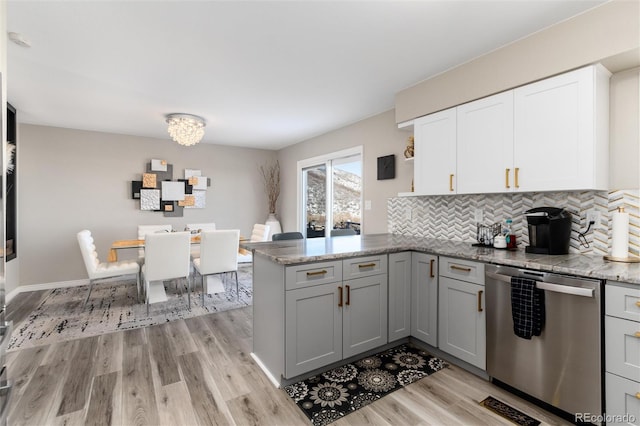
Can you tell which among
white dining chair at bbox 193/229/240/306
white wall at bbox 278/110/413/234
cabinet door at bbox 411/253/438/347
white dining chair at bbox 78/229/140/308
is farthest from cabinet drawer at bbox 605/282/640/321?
white dining chair at bbox 78/229/140/308

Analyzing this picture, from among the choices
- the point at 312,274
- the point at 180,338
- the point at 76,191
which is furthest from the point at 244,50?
the point at 76,191

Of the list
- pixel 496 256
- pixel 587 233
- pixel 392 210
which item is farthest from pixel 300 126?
pixel 587 233

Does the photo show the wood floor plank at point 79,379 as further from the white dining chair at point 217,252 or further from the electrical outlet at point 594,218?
the electrical outlet at point 594,218

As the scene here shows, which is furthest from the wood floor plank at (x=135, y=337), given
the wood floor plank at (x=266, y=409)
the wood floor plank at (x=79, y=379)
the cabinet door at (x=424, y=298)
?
the cabinet door at (x=424, y=298)

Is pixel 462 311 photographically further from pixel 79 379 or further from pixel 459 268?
pixel 79 379

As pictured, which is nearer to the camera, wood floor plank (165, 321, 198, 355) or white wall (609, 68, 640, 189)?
white wall (609, 68, 640, 189)

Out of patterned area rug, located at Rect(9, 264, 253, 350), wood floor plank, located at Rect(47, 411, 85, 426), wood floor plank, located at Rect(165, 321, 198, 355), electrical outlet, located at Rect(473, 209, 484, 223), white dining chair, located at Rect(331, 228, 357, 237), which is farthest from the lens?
white dining chair, located at Rect(331, 228, 357, 237)

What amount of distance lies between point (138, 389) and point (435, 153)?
3014 millimetres

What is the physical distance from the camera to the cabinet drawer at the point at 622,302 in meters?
1.43

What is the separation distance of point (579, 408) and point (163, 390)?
252 centimetres

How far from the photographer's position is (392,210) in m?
3.58

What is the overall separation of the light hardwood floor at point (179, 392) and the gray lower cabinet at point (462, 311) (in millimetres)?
177

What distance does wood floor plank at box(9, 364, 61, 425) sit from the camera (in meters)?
1.68

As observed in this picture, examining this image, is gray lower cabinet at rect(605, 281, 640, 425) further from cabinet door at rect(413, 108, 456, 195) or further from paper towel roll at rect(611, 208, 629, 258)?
cabinet door at rect(413, 108, 456, 195)
